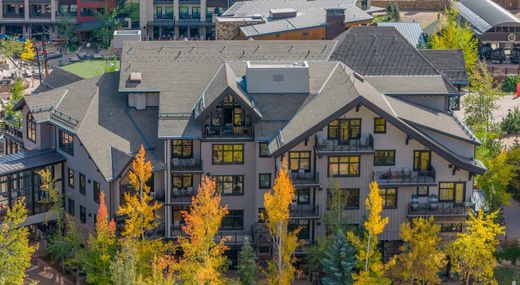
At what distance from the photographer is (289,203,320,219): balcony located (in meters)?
75.7

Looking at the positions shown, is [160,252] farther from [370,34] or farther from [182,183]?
[370,34]

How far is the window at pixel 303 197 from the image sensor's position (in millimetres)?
76375

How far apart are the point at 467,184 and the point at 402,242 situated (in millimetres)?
5914

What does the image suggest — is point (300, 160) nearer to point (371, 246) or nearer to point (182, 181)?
point (182, 181)

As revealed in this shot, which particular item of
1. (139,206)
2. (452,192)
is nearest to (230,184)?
(139,206)

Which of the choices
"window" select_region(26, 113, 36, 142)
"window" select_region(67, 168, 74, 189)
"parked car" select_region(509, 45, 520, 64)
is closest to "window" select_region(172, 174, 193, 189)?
"window" select_region(67, 168, 74, 189)

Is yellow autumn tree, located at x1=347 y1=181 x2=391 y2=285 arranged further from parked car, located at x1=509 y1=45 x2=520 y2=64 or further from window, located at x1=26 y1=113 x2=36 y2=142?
parked car, located at x1=509 y1=45 x2=520 y2=64

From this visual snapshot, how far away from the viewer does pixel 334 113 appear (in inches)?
2945

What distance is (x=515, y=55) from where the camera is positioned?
137000 mm

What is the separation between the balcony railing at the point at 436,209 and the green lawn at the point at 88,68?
32770mm

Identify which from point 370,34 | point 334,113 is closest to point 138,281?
point 334,113

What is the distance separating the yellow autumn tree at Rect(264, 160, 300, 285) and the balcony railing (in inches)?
349

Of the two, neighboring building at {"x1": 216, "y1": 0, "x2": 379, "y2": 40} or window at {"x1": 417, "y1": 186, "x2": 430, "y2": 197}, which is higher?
neighboring building at {"x1": 216, "y1": 0, "x2": 379, "y2": 40}

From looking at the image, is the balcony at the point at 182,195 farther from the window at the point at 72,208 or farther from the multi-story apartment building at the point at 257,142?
the window at the point at 72,208
